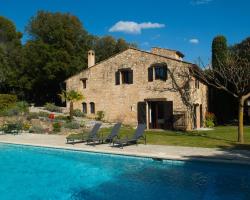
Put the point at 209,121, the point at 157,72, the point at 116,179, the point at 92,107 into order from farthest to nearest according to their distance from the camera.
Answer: the point at 92,107 → the point at 209,121 → the point at 157,72 → the point at 116,179

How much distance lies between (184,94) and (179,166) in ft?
48.6

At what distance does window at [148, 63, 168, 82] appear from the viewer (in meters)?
28.9

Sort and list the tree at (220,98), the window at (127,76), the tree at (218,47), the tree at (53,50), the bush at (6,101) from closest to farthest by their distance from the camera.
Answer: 1. the window at (127,76)
2. the tree at (218,47)
3. the tree at (220,98)
4. the bush at (6,101)
5. the tree at (53,50)

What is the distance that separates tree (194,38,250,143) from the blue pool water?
6498 millimetres

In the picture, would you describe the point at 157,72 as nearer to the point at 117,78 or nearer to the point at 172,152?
the point at 117,78

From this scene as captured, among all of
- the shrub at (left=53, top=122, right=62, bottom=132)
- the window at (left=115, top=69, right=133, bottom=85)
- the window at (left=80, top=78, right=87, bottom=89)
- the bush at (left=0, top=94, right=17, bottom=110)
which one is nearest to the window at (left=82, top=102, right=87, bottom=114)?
the window at (left=80, top=78, right=87, bottom=89)

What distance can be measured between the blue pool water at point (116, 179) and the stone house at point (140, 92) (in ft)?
43.3

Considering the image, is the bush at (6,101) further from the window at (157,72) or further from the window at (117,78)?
the window at (157,72)

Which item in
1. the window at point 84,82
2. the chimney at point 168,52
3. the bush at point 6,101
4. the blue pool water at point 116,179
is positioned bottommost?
the blue pool water at point 116,179

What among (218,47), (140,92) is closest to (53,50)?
(140,92)

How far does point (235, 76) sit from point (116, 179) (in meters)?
20.2

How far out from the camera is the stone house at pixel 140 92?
92.5 feet

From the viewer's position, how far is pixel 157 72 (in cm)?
2942

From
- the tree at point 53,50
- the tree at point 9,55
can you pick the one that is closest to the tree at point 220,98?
the tree at point 53,50
